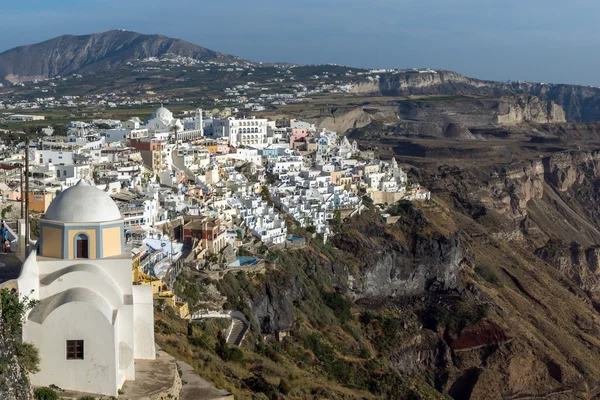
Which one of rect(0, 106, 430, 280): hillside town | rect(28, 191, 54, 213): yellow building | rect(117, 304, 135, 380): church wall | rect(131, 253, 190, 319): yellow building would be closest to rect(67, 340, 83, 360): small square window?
rect(117, 304, 135, 380): church wall

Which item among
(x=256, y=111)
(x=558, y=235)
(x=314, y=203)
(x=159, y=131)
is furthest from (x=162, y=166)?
(x=256, y=111)

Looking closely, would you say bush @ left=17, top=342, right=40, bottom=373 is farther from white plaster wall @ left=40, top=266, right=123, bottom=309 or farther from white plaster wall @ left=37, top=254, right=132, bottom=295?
white plaster wall @ left=37, top=254, right=132, bottom=295

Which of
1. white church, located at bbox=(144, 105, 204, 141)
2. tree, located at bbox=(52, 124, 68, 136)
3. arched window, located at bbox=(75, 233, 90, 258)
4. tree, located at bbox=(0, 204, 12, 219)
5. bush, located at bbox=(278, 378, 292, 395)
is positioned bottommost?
bush, located at bbox=(278, 378, 292, 395)

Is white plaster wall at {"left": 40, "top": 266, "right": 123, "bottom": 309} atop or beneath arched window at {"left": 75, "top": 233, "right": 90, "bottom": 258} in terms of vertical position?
beneath

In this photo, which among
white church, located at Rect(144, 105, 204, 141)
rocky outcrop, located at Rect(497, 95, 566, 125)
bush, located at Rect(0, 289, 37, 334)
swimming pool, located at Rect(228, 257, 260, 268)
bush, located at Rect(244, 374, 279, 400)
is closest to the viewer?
bush, located at Rect(0, 289, 37, 334)

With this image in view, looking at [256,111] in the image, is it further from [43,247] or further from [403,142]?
[43,247]

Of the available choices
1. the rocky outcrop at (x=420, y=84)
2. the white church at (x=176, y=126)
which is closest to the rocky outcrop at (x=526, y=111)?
the rocky outcrop at (x=420, y=84)
